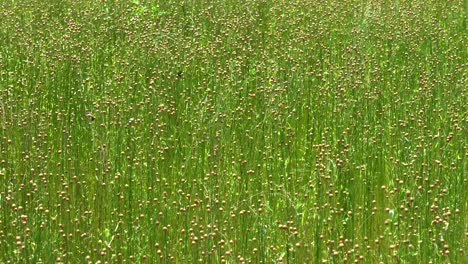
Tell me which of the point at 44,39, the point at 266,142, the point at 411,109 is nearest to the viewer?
the point at 266,142

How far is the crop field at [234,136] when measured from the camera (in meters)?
4.31

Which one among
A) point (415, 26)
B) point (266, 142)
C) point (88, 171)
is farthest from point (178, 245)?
point (415, 26)

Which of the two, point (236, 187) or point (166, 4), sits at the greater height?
point (166, 4)

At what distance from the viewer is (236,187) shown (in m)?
5.01

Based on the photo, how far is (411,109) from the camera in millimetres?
6195

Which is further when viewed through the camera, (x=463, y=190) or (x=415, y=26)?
(x=415, y=26)

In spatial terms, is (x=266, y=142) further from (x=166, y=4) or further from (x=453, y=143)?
(x=166, y=4)

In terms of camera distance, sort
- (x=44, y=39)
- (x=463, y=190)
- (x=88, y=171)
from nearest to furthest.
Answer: (x=463, y=190) → (x=88, y=171) → (x=44, y=39)

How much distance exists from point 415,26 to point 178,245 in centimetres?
481

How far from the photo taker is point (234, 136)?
5762 mm

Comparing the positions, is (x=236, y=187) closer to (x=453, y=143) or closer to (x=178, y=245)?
(x=178, y=245)

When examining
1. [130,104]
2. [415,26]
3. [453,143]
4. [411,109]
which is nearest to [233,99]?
[130,104]

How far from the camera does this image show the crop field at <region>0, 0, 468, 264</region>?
4309 millimetres

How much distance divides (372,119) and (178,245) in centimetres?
209
